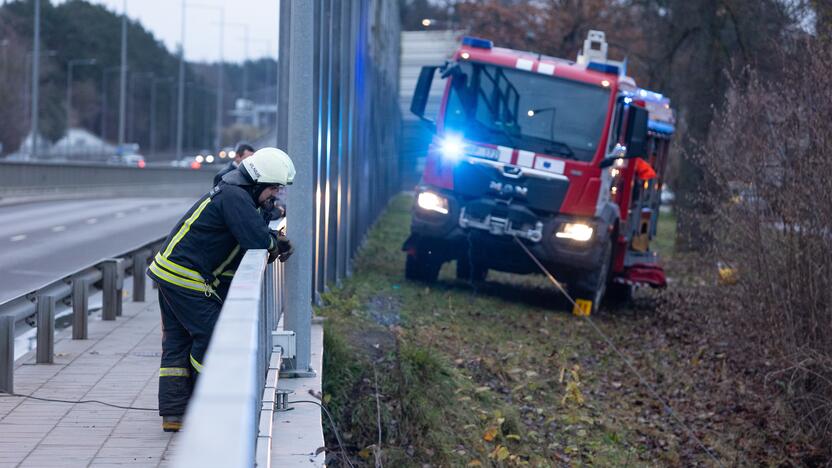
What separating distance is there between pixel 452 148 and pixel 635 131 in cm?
238

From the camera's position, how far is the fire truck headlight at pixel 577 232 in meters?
14.9

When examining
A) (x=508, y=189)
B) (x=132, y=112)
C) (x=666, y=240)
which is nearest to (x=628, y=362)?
(x=508, y=189)

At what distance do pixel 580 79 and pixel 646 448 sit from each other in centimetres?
627

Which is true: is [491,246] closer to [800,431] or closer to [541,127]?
[541,127]

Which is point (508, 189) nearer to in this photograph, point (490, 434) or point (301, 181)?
point (490, 434)

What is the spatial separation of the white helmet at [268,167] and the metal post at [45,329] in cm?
294

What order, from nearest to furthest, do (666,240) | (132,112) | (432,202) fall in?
(432,202) → (666,240) → (132,112)

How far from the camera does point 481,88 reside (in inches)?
605

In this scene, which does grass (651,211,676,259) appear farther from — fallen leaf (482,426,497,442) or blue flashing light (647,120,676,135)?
fallen leaf (482,426,497,442)

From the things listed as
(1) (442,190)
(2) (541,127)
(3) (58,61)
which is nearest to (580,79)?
(2) (541,127)

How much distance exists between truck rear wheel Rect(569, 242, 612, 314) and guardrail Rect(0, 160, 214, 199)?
20812 millimetres

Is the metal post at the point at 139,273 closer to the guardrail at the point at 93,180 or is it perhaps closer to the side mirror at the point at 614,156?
the side mirror at the point at 614,156

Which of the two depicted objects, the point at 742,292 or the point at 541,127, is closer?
the point at 742,292

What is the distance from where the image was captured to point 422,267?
54.0ft
